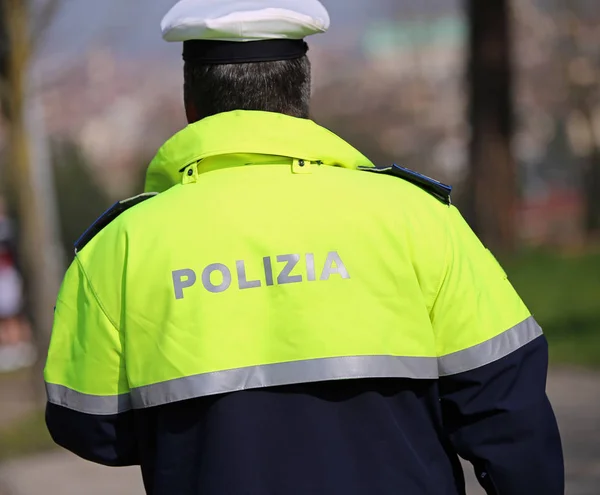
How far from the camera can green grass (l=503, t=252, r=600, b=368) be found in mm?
8711

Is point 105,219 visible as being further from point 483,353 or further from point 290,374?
point 483,353

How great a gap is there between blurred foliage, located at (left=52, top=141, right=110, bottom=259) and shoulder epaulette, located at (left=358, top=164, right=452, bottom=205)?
15.3m

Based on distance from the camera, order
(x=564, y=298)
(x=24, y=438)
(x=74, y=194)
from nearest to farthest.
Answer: (x=24, y=438)
(x=564, y=298)
(x=74, y=194)

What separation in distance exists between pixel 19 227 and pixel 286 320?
23.1ft

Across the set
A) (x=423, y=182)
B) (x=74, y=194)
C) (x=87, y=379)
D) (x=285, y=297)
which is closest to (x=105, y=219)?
(x=87, y=379)

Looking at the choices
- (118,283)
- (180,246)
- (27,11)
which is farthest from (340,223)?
(27,11)

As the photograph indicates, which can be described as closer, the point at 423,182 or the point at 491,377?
the point at 491,377

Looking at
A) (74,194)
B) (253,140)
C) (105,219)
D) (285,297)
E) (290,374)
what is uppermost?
(253,140)

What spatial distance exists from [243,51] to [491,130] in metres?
11.6

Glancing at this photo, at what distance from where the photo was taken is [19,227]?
876 cm

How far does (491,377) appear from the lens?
2.07 metres

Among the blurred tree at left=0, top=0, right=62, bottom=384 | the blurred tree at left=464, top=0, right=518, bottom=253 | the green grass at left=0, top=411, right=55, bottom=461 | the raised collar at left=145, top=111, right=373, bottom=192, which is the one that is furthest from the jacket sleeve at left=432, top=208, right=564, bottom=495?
the blurred tree at left=464, top=0, right=518, bottom=253

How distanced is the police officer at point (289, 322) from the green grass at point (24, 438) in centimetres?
501

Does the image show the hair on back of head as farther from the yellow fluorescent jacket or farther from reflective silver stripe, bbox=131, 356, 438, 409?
reflective silver stripe, bbox=131, 356, 438, 409
